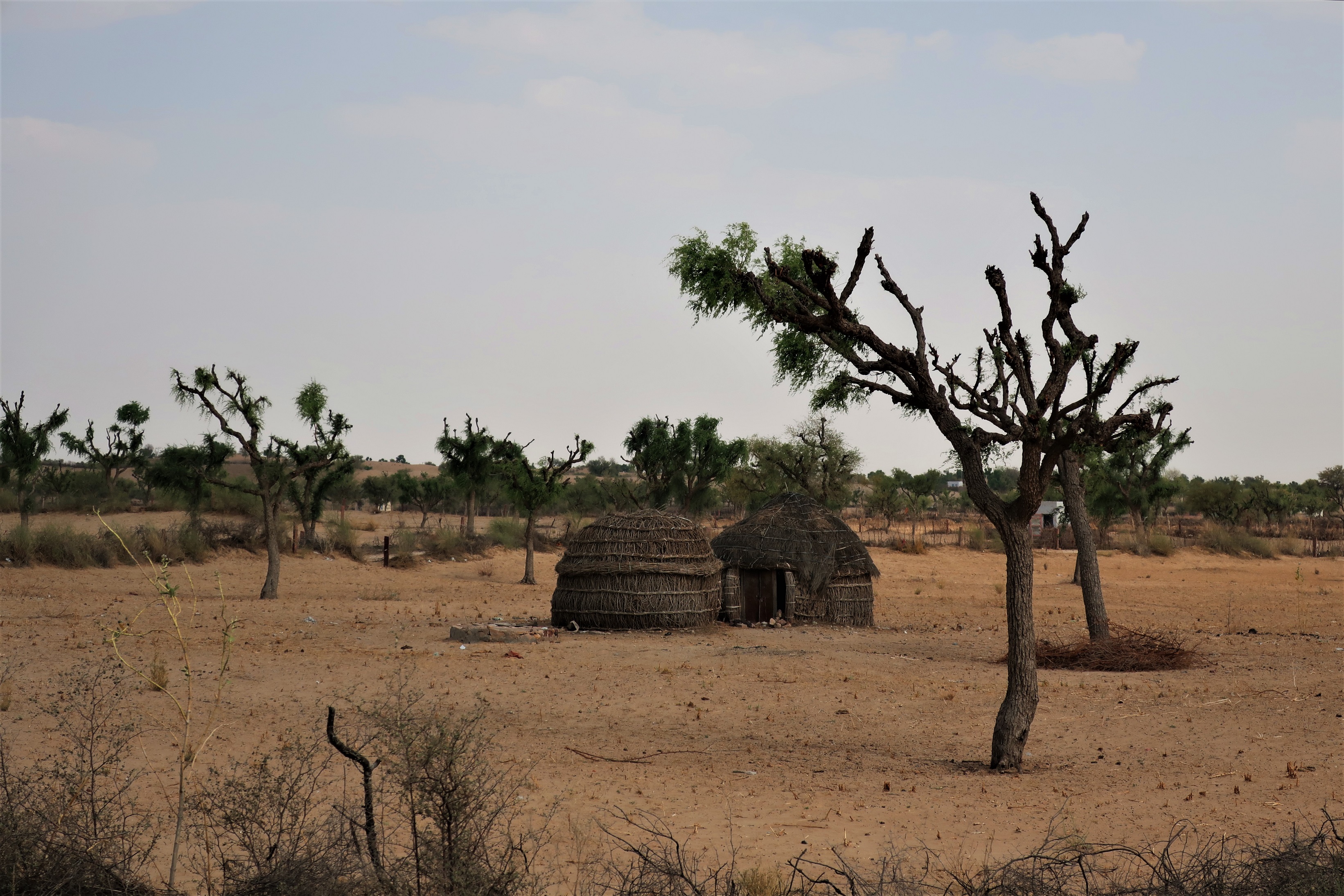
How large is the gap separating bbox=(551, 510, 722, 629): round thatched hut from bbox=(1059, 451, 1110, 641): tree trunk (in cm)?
707

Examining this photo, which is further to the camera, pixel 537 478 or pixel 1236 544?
pixel 1236 544

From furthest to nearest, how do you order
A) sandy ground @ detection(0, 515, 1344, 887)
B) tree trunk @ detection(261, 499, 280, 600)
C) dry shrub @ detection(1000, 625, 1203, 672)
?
tree trunk @ detection(261, 499, 280, 600), dry shrub @ detection(1000, 625, 1203, 672), sandy ground @ detection(0, 515, 1344, 887)

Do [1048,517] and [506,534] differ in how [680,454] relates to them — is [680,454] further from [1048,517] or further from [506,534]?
[1048,517]

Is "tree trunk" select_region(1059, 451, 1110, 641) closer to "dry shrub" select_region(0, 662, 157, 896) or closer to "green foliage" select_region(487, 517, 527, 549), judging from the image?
"dry shrub" select_region(0, 662, 157, 896)

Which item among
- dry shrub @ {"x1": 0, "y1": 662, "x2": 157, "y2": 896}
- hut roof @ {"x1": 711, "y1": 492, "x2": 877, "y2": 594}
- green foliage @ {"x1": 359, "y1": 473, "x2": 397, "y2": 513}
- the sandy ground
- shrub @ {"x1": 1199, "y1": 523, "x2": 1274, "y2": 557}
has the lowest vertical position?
the sandy ground

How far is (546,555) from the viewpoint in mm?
38688

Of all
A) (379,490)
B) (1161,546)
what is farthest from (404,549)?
(379,490)

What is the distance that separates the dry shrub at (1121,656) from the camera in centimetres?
1424

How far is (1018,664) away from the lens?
8.77m

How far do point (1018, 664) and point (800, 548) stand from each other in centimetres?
1158

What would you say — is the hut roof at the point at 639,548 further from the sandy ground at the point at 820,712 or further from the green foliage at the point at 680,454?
the green foliage at the point at 680,454

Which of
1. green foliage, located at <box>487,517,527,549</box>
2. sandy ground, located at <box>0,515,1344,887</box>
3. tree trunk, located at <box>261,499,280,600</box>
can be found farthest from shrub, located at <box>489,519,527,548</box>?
tree trunk, located at <box>261,499,280,600</box>

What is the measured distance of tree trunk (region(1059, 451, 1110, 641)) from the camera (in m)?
15.3

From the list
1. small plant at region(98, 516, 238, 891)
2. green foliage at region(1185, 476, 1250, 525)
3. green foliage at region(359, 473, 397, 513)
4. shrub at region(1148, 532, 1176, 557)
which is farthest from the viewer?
green foliage at region(359, 473, 397, 513)
